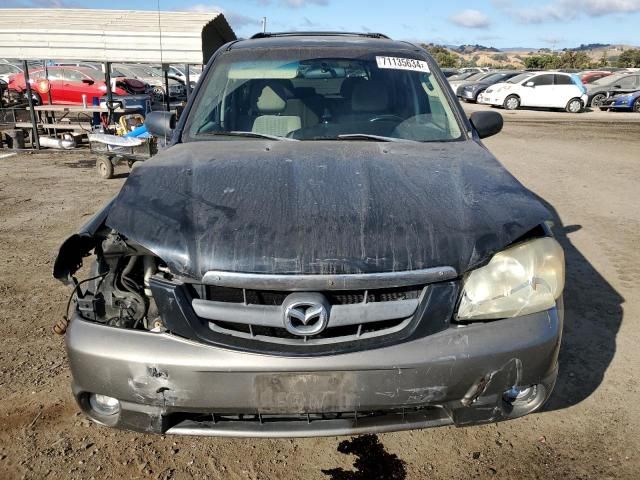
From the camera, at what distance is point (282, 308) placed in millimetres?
1911

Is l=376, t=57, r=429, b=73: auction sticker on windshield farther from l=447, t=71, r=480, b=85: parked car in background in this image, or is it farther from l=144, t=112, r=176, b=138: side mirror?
l=447, t=71, r=480, b=85: parked car in background

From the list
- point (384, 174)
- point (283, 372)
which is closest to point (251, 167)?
point (384, 174)

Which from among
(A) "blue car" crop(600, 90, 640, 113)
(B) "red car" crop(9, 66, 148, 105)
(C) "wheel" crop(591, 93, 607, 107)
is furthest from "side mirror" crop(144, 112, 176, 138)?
(C) "wheel" crop(591, 93, 607, 107)

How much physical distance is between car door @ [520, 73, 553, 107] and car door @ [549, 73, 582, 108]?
16 cm

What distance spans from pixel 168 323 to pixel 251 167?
3.06 feet

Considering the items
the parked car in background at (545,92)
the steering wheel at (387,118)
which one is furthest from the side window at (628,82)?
the steering wheel at (387,118)

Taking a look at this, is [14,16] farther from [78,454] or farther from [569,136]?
[569,136]

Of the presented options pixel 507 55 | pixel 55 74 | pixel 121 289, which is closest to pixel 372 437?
pixel 121 289

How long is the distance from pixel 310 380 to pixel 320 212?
0.64 meters

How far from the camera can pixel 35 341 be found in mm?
3461

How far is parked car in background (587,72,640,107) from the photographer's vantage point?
24.1 meters

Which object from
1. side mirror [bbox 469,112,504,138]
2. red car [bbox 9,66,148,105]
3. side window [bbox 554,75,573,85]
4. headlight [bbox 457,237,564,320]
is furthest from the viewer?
side window [bbox 554,75,573,85]

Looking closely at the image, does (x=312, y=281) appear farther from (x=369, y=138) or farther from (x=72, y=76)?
(x=72, y=76)

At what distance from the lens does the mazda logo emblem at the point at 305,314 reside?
1.89 m
